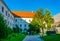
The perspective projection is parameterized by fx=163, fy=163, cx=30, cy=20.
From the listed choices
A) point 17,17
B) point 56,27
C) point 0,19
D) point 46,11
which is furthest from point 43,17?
point 17,17

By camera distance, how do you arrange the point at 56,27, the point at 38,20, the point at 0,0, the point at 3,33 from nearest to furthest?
the point at 3,33 → the point at 0,0 → the point at 38,20 → the point at 56,27

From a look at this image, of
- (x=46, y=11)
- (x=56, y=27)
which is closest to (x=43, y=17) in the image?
(x=46, y=11)

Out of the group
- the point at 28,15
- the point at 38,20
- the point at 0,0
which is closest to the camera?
the point at 0,0

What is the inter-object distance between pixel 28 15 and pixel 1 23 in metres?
72.6

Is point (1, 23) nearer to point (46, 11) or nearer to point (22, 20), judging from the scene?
point (46, 11)

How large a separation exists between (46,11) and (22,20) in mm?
44849

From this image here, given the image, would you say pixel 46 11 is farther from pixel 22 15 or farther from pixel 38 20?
pixel 22 15

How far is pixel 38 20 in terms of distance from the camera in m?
36.6

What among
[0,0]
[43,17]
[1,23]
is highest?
[0,0]

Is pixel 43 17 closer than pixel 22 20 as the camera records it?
Yes

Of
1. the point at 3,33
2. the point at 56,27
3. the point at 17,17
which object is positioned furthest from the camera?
the point at 17,17

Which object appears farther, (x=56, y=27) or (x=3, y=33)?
(x=56, y=27)

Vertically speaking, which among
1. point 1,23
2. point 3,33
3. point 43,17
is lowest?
point 3,33

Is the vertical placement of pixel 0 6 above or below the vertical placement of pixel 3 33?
above
